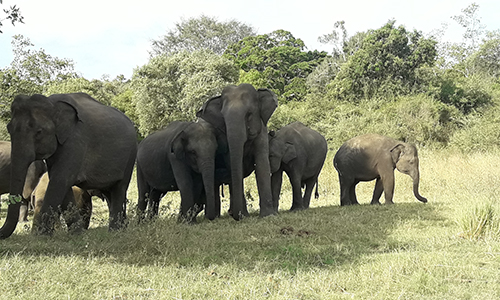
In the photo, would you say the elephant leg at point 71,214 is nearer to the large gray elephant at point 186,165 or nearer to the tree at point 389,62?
the large gray elephant at point 186,165

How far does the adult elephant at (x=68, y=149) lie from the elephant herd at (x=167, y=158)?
0.01 m

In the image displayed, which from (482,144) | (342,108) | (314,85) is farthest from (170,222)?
(314,85)

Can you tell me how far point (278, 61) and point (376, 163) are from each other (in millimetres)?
36684

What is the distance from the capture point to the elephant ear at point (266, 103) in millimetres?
9914

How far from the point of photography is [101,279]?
4.84 m

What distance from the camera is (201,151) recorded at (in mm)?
8914

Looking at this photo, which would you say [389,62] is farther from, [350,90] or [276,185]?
[276,185]

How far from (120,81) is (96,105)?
2170 inches

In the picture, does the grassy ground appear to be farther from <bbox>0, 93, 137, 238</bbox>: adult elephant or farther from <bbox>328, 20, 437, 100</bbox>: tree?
<bbox>328, 20, 437, 100</bbox>: tree

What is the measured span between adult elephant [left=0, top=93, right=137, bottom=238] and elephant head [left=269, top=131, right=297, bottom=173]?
347 cm

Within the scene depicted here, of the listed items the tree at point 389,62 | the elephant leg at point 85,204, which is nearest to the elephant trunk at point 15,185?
the elephant leg at point 85,204

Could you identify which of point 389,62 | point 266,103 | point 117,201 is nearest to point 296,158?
point 266,103

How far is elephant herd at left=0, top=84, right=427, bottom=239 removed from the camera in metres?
6.93

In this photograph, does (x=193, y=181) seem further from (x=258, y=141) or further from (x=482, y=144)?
(x=482, y=144)
